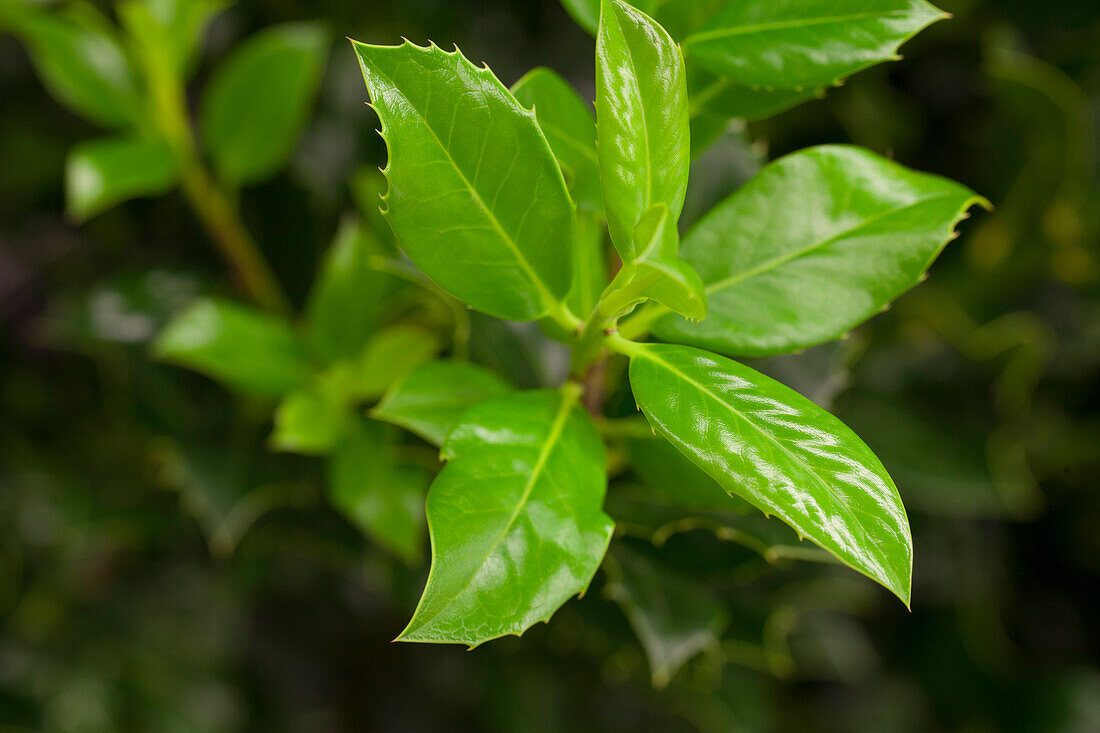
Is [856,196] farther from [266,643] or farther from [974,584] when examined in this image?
[266,643]

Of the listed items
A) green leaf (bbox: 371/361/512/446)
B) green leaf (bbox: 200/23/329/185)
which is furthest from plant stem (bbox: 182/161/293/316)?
green leaf (bbox: 371/361/512/446)

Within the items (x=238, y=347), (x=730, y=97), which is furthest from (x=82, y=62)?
(x=730, y=97)

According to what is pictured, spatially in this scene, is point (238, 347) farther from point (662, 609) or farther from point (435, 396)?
point (662, 609)

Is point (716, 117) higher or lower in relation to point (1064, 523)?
higher

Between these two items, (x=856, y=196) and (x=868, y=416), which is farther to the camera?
(x=868, y=416)

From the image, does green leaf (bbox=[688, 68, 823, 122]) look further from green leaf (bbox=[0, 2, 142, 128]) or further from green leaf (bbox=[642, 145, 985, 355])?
green leaf (bbox=[0, 2, 142, 128])

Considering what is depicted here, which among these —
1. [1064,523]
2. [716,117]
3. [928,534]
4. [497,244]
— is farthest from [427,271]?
[1064,523]
